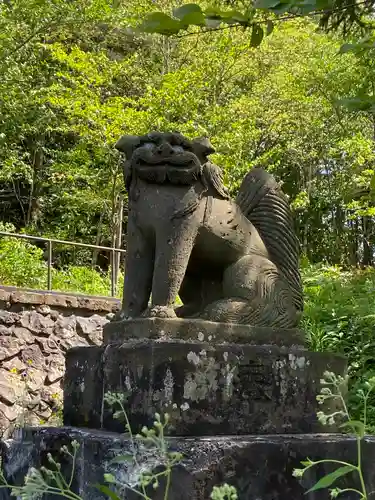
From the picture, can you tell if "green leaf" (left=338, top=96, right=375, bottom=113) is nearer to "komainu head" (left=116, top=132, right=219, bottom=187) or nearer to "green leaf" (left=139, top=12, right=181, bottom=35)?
"komainu head" (left=116, top=132, right=219, bottom=187)

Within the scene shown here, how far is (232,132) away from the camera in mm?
15539

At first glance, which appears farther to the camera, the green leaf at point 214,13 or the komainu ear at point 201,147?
the komainu ear at point 201,147

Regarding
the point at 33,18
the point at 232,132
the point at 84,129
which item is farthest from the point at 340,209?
the point at 33,18

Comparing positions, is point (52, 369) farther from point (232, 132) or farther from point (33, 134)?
point (33, 134)

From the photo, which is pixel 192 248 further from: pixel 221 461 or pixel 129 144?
pixel 221 461

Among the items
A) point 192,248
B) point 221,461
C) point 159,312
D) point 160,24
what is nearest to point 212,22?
point 160,24

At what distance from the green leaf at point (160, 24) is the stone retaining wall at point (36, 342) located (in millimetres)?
7207

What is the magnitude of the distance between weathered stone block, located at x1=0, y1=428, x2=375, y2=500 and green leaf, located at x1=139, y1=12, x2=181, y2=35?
1623 millimetres

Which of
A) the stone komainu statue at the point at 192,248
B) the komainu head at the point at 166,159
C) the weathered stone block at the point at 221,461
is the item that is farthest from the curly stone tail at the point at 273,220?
the weathered stone block at the point at 221,461

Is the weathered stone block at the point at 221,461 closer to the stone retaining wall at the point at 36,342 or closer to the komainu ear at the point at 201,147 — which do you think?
the komainu ear at the point at 201,147

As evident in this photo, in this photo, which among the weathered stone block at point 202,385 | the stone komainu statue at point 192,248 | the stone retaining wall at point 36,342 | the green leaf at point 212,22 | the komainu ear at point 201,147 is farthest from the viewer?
the stone retaining wall at point 36,342

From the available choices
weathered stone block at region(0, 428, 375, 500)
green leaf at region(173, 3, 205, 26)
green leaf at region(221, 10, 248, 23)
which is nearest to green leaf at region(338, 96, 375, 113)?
green leaf at region(221, 10, 248, 23)

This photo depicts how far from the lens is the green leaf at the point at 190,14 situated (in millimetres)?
2594

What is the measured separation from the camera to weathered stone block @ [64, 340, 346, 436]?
3.10m
